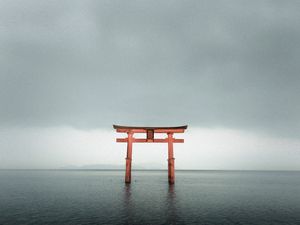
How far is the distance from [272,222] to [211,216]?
11.9ft

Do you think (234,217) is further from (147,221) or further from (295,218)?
(147,221)

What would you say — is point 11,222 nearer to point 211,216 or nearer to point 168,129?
point 211,216

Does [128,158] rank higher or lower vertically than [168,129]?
lower

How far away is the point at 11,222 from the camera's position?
1395 cm

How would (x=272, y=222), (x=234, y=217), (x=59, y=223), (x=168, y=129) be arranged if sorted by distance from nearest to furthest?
1. (x=59, y=223)
2. (x=272, y=222)
3. (x=234, y=217)
4. (x=168, y=129)

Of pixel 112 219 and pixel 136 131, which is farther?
pixel 136 131

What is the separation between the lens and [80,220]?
14328 mm

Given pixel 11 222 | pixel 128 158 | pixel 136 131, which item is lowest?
pixel 11 222

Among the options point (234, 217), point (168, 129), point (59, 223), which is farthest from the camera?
point (168, 129)

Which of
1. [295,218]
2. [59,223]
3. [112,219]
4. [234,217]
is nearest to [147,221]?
[112,219]

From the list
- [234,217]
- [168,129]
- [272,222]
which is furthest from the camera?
[168,129]

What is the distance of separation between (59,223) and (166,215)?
258 inches

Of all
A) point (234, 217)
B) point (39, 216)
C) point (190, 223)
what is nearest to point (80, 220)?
point (39, 216)

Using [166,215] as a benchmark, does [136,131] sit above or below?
above
